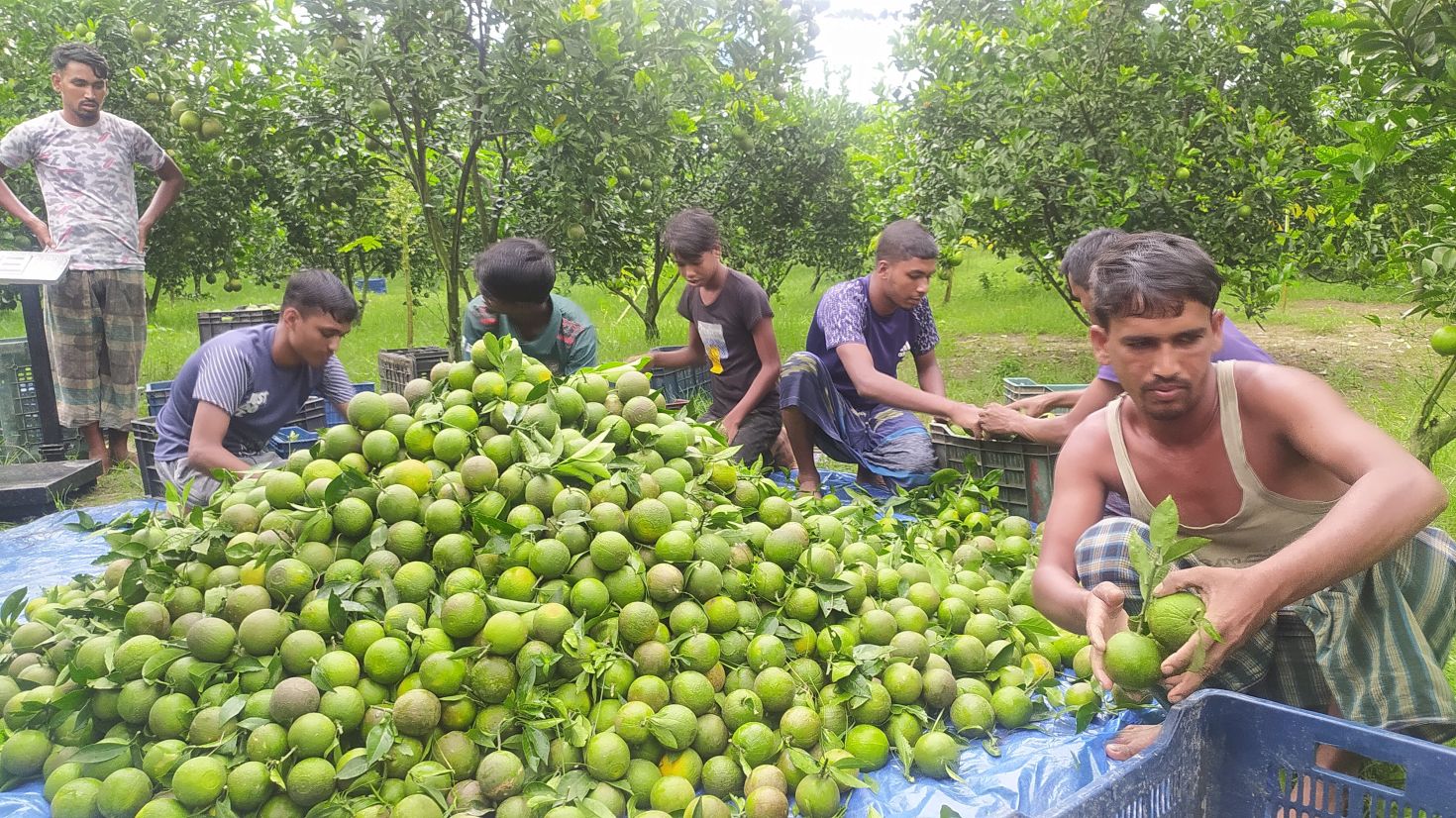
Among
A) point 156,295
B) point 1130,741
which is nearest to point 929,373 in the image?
point 1130,741

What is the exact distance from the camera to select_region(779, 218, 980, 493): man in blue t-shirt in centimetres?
447

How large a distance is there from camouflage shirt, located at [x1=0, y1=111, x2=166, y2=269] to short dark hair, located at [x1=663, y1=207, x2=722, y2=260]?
3442 mm

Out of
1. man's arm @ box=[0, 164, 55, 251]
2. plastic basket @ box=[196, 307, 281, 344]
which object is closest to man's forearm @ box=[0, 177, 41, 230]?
man's arm @ box=[0, 164, 55, 251]

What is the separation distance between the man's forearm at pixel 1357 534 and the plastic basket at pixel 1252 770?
0.24 metres

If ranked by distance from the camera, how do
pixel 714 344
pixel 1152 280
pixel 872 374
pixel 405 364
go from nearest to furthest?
pixel 1152 280 → pixel 872 374 → pixel 714 344 → pixel 405 364

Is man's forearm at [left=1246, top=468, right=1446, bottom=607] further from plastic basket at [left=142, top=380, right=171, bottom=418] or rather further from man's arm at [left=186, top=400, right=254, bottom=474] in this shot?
plastic basket at [left=142, top=380, right=171, bottom=418]

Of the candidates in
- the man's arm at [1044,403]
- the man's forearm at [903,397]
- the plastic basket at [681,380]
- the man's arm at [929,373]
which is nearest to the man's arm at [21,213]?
the plastic basket at [681,380]

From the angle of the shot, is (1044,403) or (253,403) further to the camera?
(1044,403)

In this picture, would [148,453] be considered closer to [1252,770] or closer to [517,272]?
[517,272]

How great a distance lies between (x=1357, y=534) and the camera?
1.73 m

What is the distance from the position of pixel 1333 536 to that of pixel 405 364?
208 inches

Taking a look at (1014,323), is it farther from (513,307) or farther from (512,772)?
Answer: (512,772)

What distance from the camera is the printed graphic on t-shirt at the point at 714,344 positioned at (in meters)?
5.18

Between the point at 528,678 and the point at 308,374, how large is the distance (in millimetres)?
2543
